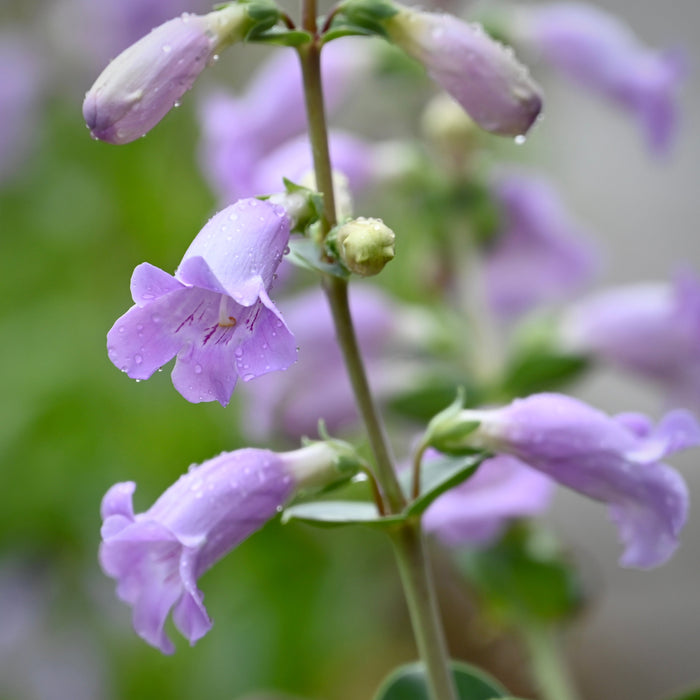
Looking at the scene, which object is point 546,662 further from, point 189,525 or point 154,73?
point 154,73

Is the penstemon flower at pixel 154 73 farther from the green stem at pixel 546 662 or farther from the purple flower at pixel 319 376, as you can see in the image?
the green stem at pixel 546 662

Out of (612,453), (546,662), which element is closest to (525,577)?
(546,662)

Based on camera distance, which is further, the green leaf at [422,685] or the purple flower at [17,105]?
the purple flower at [17,105]

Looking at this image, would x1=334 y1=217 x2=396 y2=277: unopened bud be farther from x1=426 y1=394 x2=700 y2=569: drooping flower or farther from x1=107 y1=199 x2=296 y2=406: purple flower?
x1=426 y1=394 x2=700 y2=569: drooping flower

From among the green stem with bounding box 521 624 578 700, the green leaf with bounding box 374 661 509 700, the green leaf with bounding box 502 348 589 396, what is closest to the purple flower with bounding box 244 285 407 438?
the green leaf with bounding box 502 348 589 396

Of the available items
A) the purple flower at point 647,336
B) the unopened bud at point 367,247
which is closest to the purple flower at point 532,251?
the purple flower at point 647,336

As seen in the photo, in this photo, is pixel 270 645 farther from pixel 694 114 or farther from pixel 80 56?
pixel 694 114
